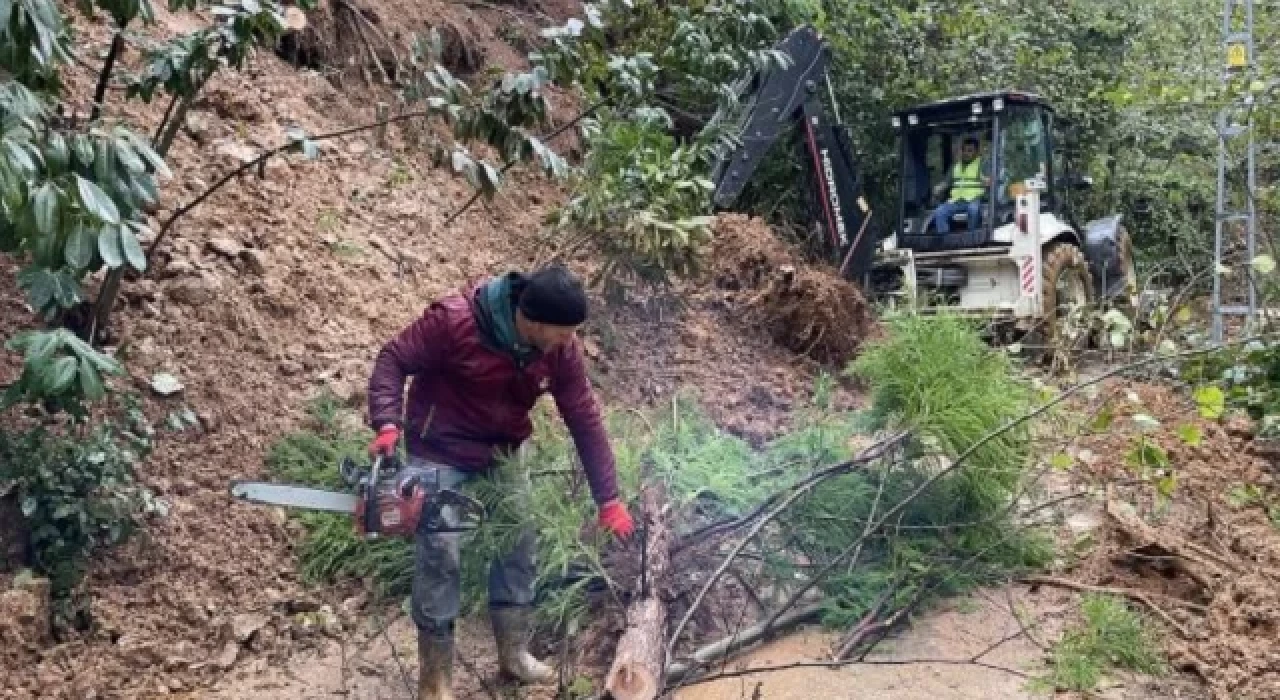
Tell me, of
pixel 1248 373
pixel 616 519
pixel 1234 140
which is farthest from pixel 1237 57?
pixel 616 519

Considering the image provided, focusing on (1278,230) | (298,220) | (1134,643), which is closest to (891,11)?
(1278,230)

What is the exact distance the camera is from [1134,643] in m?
4.01

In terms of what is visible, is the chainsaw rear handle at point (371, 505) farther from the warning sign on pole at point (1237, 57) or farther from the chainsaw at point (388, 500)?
the warning sign on pole at point (1237, 57)

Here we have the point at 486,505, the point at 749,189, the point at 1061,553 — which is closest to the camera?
the point at 486,505

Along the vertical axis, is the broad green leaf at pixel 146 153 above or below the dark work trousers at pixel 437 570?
above

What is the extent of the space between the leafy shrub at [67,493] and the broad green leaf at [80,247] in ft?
5.81

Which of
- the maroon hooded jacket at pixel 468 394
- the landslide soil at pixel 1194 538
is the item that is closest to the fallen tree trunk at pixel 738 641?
the maroon hooded jacket at pixel 468 394

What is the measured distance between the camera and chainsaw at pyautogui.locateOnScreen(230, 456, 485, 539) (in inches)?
137

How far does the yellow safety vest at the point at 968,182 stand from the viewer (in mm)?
9562

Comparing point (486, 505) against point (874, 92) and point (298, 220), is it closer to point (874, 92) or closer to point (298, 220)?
point (298, 220)

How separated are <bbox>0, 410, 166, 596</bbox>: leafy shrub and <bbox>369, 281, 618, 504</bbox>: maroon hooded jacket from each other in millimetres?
1195

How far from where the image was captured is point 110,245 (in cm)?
252

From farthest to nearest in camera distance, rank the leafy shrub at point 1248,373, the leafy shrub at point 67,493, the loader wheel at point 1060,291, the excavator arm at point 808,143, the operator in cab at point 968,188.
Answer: the operator in cab at point 968,188 < the loader wheel at point 1060,291 < the excavator arm at point 808,143 < the leafy shrub at point 1248,373 < the leafy shrub at point 67,493

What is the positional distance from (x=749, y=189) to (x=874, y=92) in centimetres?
211
